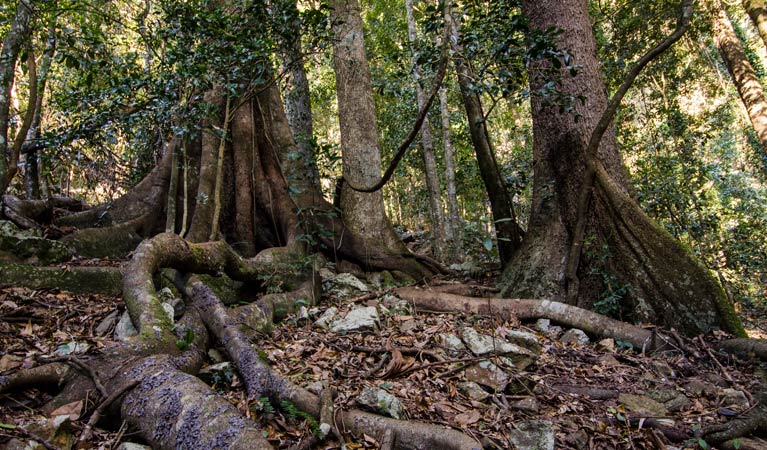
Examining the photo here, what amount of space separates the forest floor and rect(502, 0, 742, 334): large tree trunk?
46cm

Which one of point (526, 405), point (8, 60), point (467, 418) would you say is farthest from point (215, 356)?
point (8, 60)

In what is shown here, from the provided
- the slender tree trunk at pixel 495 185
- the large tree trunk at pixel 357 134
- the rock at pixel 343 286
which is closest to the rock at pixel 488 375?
the rock at pixel 343 286

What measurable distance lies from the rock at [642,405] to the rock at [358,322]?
216 cm

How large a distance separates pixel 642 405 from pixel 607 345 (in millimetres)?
1121

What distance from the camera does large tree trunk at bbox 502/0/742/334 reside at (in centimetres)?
450

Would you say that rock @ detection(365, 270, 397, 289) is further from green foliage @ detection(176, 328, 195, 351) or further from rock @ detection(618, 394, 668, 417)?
rock @ detection(618, 394, 668, 417)

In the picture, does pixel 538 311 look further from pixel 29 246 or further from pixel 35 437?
pixel 29 246

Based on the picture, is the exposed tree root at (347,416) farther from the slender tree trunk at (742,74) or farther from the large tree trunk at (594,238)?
the slender tree trunk at (742,74)

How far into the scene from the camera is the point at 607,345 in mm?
4340

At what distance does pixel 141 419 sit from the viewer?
224cm

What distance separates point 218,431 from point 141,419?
54 centimetres

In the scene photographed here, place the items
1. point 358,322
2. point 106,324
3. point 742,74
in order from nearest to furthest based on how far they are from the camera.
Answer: point 106,324, point 358,322, point 742,74

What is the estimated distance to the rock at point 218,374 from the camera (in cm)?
300

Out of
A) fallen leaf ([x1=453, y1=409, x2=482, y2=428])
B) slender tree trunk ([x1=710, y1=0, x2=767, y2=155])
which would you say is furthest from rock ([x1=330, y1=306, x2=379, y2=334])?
slender tree trunk ([x1=710, y1=0, x2=767, y2=155])
